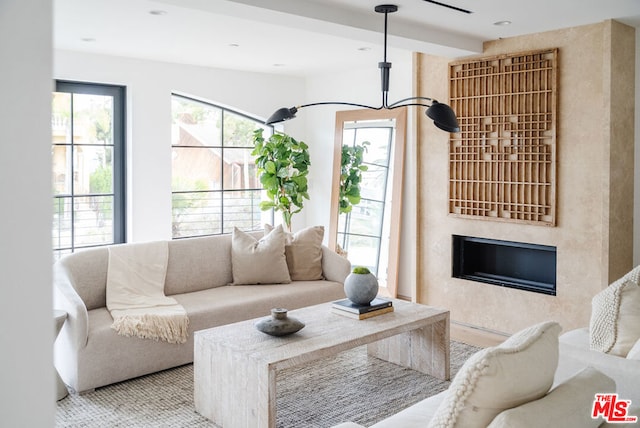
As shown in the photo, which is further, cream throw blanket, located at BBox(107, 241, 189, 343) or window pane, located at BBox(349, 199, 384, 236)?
window pane, located at BBox(349, 199, 384, 236)

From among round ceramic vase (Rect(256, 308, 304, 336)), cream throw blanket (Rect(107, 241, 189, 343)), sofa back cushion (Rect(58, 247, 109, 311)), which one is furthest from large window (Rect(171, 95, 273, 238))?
round ceramic vase (Rect(256, 308, 304, 336))

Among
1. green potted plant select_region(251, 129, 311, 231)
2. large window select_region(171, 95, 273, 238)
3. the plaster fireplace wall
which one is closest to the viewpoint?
the plaster fireplace wall

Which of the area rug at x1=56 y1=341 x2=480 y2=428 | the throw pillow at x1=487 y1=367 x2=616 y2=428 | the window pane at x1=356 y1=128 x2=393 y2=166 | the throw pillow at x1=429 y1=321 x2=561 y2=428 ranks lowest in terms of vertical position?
the area rug at x1=56 y1=341 x2=480 y2=428

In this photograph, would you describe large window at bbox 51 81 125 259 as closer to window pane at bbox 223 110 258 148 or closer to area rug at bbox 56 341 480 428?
window pane at bbox 223 110 258 148

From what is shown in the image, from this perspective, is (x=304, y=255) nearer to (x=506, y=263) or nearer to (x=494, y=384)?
(x=506, y=263)

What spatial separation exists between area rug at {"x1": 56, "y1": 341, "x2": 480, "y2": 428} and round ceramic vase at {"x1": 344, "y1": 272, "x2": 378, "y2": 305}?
0.55 meters

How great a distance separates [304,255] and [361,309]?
1.52 metres

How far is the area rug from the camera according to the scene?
3.24 meters

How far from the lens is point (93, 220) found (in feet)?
19.2

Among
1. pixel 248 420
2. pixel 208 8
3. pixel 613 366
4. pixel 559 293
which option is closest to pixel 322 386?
pixel 248 420

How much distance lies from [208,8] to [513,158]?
2.72 m

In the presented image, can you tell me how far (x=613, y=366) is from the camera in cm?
249

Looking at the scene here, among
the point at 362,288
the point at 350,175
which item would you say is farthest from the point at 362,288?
the point at 350,175

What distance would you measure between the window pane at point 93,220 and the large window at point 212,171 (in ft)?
2.37
